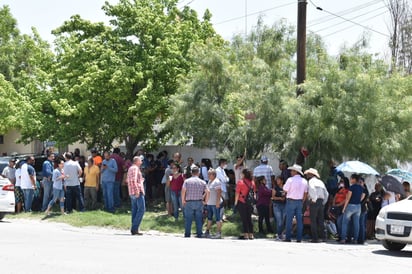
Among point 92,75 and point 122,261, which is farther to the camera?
point 92,75

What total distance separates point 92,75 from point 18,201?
16.0 ft

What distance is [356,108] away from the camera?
16891 mm

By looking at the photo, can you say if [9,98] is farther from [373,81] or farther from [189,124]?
[373,81]

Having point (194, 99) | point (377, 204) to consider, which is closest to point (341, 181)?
point (377, 204)

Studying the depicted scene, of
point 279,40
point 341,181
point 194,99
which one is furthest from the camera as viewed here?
point 279,40

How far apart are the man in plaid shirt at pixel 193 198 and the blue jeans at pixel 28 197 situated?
22.4 ft

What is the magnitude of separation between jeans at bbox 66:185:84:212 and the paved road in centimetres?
474

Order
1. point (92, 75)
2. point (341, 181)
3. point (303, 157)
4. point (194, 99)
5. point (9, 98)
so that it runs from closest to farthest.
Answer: point (341, 181)
point (303, 157)
point (194, 99)
point (92, 75)
point (9, 98)

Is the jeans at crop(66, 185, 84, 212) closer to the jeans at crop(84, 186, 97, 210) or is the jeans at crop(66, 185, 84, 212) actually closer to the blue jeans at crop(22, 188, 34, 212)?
the jeans at crop(84, 186, 97, 210)

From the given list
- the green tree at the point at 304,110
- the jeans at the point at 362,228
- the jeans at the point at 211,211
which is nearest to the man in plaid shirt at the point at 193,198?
the jeans at the point at 211,211

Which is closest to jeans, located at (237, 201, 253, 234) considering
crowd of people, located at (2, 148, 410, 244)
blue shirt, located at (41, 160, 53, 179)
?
crowd of people, located at (2, 148, 410, 244)

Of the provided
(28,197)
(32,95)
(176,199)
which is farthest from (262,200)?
(32,95)

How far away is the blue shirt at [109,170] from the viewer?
19672mm

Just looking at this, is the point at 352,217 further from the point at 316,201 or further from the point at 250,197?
the point at 250,197
